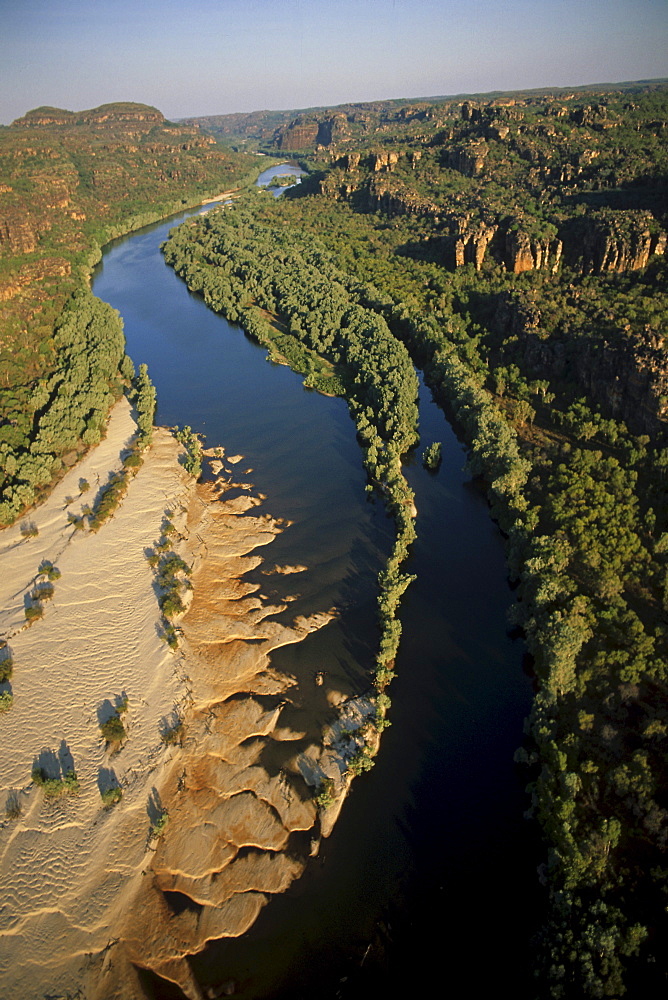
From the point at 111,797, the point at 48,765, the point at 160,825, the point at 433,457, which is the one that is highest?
the point at 433,457

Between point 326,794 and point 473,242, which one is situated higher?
point 473,242

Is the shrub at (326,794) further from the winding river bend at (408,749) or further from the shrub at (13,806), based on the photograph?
the shrub at (13,806)

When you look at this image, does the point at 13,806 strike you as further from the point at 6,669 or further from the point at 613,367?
the point at 613,367

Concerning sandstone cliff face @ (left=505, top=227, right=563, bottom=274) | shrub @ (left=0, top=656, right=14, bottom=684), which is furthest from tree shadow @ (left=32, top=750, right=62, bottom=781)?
sandstone cliff face @ (left=505, top=227, right=563, bottom=274)

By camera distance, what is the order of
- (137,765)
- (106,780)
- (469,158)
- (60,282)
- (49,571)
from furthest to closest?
(469,158) → (60,282) → (49,571) → (137,765) → (106,780)

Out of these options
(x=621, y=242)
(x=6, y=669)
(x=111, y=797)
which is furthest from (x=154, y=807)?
(x=621, y=242)

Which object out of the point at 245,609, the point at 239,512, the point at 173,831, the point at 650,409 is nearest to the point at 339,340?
the point at 239,512

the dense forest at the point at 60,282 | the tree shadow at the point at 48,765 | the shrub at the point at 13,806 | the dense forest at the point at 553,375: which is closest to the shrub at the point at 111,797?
the tree shadow at the point at 48,765
